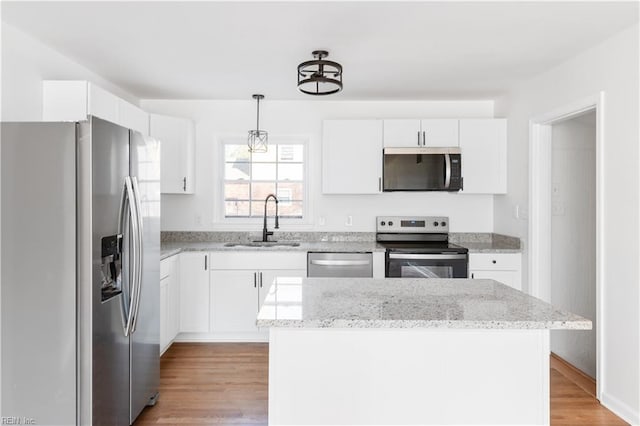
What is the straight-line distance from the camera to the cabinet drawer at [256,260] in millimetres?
3561

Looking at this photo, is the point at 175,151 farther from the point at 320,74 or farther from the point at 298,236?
the point at 320,74

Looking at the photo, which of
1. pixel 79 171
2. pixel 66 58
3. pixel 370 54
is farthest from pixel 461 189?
pixel 66 58

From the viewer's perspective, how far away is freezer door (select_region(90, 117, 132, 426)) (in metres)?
1.81

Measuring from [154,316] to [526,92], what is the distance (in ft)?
11.3

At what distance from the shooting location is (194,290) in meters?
3.56

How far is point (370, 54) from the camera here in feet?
9.11

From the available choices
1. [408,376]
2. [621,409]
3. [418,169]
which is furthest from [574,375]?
[408,376]

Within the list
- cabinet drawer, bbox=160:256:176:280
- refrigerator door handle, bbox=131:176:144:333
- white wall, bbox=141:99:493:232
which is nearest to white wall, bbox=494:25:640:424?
white wall, bbox=141:99:493:232

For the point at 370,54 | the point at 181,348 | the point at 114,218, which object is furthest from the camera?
the point at 181,348

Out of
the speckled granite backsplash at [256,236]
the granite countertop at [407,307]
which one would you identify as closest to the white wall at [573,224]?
the speckled granite backsplash at [256,236]

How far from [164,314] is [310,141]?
2151mm

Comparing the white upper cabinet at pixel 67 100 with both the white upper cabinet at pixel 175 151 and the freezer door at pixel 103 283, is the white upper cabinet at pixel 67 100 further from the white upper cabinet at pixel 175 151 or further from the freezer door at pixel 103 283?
the white upper cabinet at pixel 175 151

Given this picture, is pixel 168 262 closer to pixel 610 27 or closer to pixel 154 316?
pixel 154 316

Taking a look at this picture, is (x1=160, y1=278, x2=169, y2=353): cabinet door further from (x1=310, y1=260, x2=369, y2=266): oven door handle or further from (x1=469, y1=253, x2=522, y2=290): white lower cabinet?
(x1=469, y1=253, x2=522, y2=290): white lower cabinet
